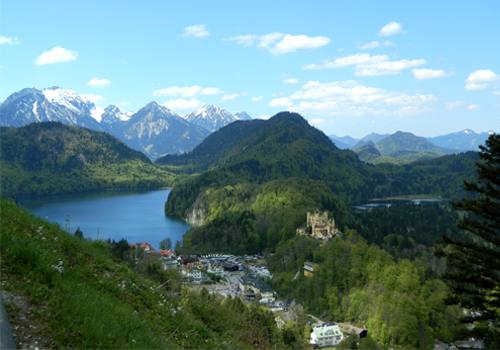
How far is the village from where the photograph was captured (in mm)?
39719

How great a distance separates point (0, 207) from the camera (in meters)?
8.15

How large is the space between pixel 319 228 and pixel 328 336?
1726 inches

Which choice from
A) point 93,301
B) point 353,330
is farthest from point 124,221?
point 93,301

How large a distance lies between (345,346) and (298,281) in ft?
84.0

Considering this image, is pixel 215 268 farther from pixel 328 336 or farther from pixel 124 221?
pixel 124 221

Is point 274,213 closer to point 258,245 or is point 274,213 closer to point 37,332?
point 258,245

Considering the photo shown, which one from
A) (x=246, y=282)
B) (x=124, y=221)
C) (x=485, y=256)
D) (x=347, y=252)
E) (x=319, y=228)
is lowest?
(x=246, y=282)

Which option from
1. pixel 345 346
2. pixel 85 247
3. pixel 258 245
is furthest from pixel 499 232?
pixel 258 245

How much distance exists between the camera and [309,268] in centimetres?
6284

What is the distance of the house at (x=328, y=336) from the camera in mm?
38594

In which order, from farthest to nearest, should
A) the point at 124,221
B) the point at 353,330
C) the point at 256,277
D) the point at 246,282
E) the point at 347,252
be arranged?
the point at 124,221, the point at 256,277, the point at 347,252, the point at 246,282, the point at 353,330

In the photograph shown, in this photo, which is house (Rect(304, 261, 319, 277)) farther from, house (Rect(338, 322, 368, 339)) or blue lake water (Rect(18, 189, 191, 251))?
blue lake water (Rect(18, 189, 191, 251))

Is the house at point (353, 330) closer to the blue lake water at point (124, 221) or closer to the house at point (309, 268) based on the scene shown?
the house at point (309, 268)

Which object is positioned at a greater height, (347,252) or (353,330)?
(347,252)
